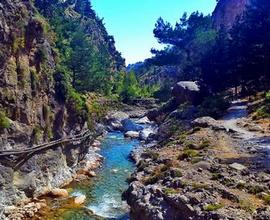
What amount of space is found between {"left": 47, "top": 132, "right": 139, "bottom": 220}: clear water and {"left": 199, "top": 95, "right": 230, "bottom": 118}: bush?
12657mm

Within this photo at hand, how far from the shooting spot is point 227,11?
465 ft

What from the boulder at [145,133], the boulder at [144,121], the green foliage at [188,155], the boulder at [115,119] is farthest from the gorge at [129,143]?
the boulder at [144,121]

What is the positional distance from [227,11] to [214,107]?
92.6 m

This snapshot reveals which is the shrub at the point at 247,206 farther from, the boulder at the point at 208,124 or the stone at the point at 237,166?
the boulder at the point at 208,124

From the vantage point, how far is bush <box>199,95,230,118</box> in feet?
184

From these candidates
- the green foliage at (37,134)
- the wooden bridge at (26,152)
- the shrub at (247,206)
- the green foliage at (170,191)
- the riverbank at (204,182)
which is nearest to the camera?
the shrub at (247,206)

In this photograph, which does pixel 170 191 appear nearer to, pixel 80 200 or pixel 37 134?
pixel 80 200

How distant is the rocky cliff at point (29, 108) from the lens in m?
40.0

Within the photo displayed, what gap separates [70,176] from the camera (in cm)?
5009

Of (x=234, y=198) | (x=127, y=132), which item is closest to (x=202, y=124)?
(x=234, y=198)

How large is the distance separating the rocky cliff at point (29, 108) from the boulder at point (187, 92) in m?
22.7

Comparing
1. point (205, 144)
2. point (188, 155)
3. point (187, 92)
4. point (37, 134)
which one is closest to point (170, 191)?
point (188, 155)

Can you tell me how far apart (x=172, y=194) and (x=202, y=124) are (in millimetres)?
24396

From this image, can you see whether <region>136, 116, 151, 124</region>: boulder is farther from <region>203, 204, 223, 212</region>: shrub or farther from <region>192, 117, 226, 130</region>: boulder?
<region>203, 204, 223, 212</region>: shrub
